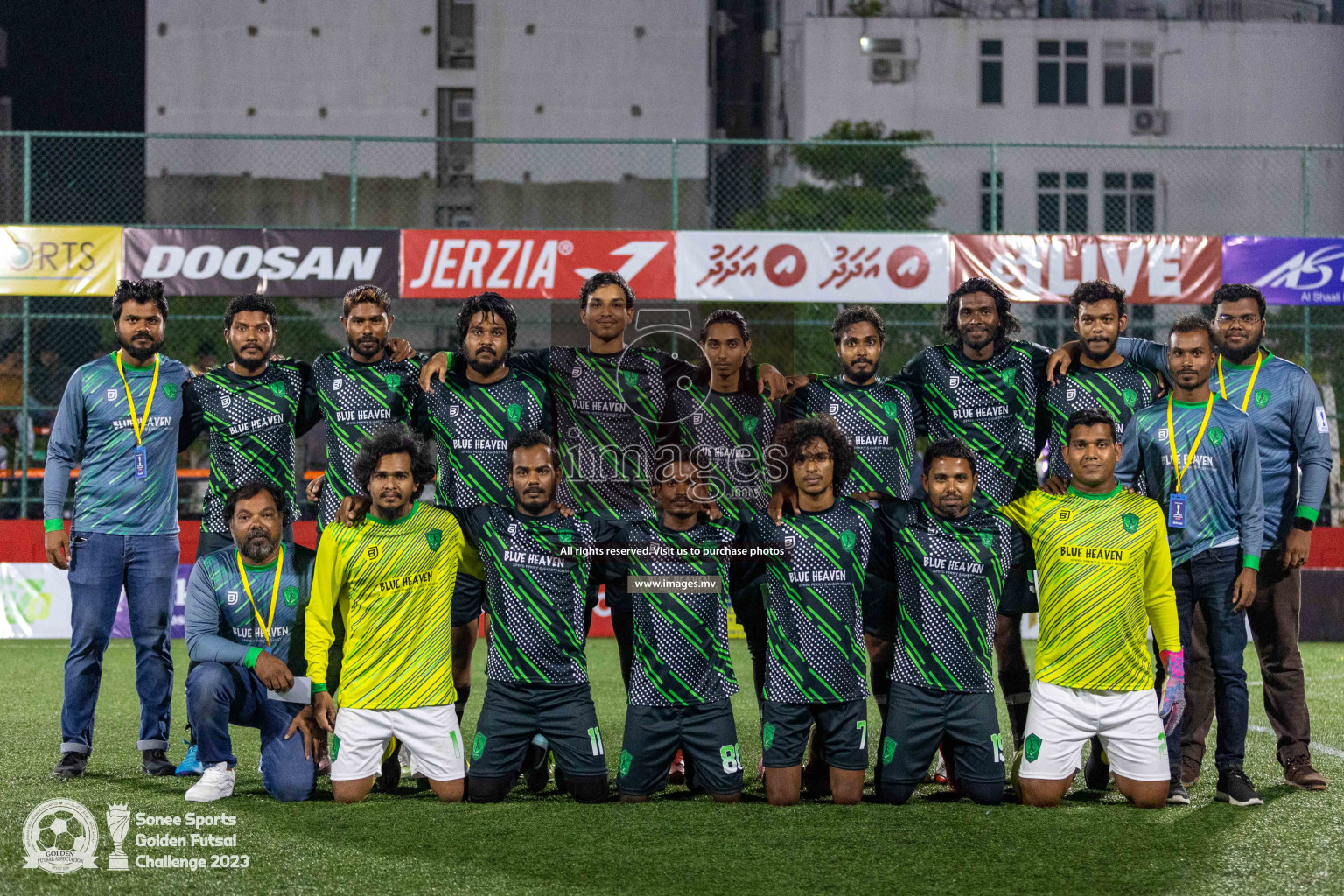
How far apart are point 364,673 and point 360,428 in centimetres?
112

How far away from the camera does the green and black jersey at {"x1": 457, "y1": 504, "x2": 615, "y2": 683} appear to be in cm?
543

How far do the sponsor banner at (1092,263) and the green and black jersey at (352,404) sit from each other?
28.1 ft

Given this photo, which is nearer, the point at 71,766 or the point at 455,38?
the point at 71,766

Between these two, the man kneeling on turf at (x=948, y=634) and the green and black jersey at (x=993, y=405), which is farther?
the green and black jersey at (x=993, y=405)

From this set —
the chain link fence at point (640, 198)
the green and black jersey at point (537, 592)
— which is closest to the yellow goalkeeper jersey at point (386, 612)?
the green and black jersey at point (537, 592)

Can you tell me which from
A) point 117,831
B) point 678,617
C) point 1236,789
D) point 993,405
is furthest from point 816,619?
point 117,831

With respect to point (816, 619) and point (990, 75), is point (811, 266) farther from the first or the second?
point (990, 75)

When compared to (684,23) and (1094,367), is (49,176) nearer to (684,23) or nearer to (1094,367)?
(684,23)

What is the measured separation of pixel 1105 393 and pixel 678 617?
80.7 inches

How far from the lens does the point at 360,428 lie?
5969 millimetres

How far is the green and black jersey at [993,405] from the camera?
5961 millimetres

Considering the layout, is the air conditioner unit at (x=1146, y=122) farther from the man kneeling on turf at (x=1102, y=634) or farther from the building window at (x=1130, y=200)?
the man kneeling on turf at (x=1102, y=634)

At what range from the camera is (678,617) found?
546 centimetres

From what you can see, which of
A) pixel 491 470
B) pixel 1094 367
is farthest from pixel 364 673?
pixel 1094 367
